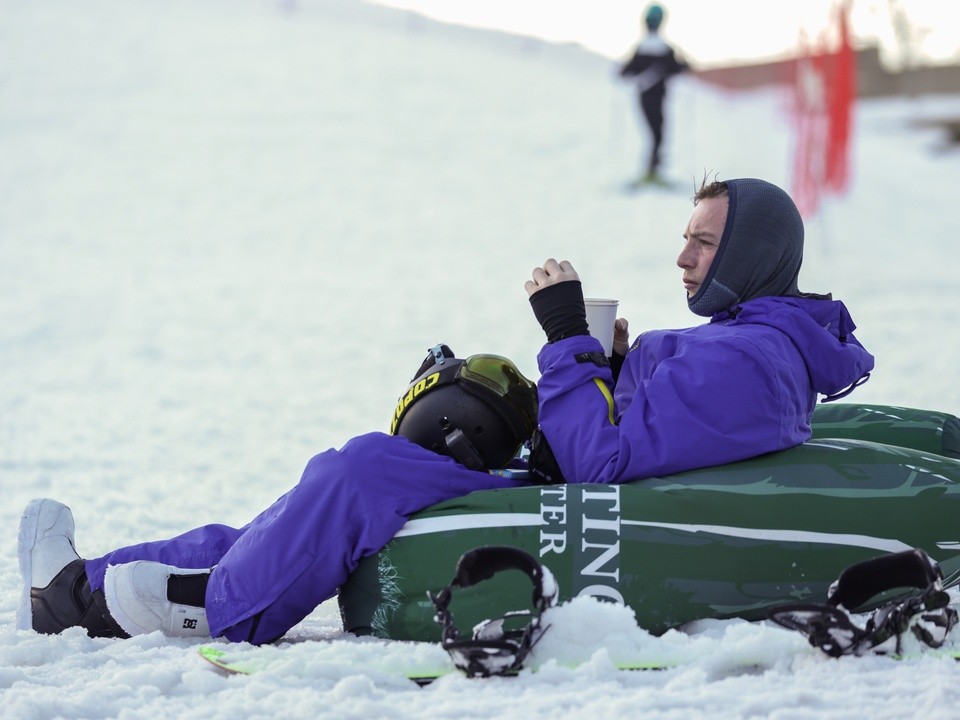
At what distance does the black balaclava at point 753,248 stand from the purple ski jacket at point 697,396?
0.32ft

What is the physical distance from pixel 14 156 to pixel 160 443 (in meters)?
10.8

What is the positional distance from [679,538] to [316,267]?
30.8 ft

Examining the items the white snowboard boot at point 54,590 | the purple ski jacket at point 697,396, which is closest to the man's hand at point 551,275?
the purple ski jacket at point 697,396

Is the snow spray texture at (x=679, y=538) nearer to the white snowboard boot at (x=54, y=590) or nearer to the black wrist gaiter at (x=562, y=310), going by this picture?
the black wrist gaiter at (x=562, y=310)

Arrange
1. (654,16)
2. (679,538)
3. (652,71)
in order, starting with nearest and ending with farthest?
(679,538)
(654,16)
(652,71)

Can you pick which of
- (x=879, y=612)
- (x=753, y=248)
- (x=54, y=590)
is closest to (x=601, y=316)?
(x=753, y=248)

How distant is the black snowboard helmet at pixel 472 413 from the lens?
10.3 ft

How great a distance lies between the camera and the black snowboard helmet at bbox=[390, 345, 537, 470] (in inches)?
123

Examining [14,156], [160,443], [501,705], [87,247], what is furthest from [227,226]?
[501,705]

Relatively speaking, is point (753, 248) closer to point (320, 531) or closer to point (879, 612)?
point (879, 612)

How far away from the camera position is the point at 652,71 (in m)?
14.3

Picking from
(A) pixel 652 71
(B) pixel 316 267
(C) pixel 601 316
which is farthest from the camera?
(A) pixel 652 71

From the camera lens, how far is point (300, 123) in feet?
56.4

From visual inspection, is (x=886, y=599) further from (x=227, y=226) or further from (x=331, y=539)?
(x=227, y=226)
